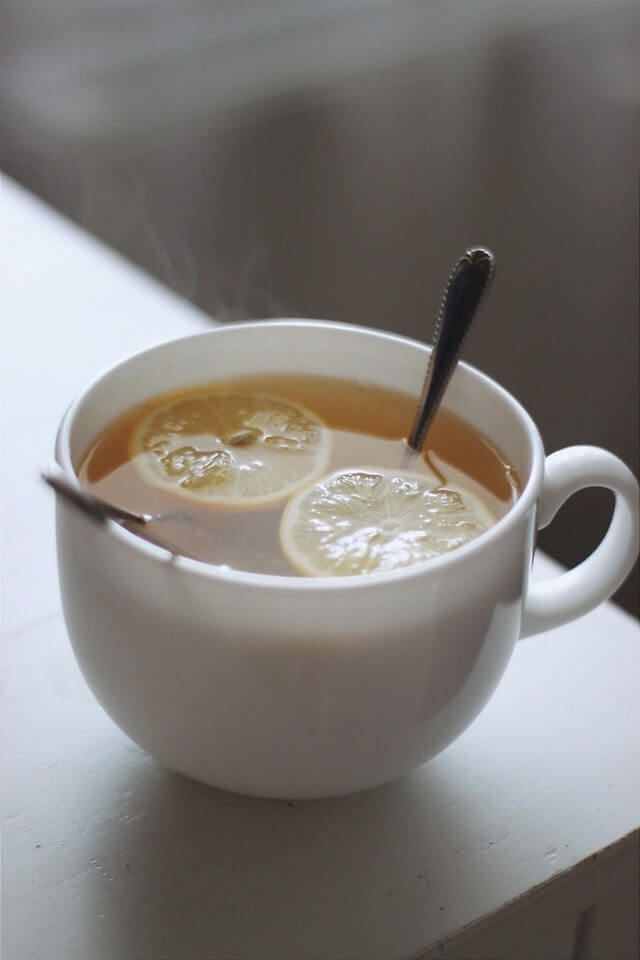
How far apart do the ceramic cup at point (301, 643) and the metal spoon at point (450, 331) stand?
4cm

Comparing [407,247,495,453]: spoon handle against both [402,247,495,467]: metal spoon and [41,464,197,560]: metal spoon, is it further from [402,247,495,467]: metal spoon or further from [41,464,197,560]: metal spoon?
[41,464,197,560]: metal spoon

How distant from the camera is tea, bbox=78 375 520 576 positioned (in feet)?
1.60

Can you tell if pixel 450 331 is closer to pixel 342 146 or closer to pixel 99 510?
pixel 99 510

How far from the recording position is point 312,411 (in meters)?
0.57

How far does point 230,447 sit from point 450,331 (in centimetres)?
11

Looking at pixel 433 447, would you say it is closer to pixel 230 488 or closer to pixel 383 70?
pixel 230 488

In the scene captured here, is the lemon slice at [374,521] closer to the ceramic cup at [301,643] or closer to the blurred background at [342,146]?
the ceramic cup at [301,643]

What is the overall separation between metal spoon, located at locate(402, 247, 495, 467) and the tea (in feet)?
0.04

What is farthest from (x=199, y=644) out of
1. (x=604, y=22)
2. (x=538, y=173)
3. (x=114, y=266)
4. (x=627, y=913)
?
(x=604, y=22)

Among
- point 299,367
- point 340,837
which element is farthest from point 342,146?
point 340,837

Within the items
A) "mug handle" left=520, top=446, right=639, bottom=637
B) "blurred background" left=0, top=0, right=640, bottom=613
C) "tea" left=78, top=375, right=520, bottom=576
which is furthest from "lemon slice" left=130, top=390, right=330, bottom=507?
"blurred background" left=0, top=0, right=640, bottom=613

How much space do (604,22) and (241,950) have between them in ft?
6.18

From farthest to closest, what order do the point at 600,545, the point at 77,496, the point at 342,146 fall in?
the point at 342,146
the point at 600,545
the point at 77,496

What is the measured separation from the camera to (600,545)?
0.50 metres
